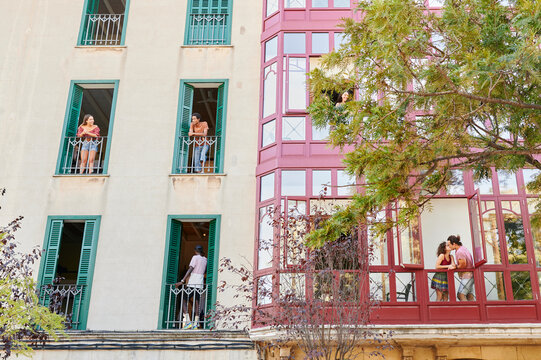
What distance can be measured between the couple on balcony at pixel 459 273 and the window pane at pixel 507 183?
4.93ft

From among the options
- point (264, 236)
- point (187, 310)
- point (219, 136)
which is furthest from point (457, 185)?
point (187, 310)

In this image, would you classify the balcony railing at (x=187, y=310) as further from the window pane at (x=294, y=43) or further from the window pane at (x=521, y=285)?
the window pane at (x=521, y=285)

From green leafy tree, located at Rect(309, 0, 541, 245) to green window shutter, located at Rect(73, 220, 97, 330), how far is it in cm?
614

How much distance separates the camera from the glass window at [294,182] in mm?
12805

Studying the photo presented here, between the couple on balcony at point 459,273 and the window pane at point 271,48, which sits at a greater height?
the window pane at point 271,48

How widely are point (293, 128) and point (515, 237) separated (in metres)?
5.09

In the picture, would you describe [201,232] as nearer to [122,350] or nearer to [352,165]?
[122,350]

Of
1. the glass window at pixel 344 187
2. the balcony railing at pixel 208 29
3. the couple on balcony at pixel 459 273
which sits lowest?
the couple on balcony at pixel 459 273

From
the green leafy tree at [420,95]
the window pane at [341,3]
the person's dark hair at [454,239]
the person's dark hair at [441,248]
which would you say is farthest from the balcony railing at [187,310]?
the window pane at [341,3]

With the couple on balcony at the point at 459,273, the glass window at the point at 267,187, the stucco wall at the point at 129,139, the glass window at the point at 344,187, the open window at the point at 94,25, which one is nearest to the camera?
the couple on balcony at the point at 459,273

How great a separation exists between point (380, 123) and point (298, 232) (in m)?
2.82

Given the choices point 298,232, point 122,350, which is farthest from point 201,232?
point 298,232

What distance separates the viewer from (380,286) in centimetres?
1168

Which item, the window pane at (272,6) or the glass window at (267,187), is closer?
the glass window at (267,187)
